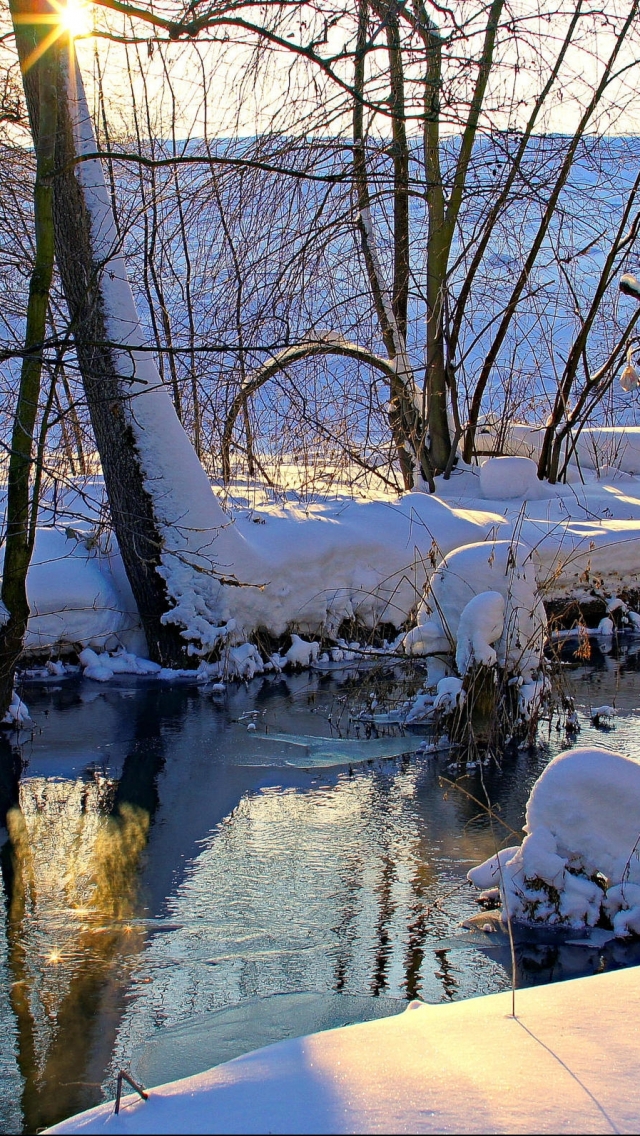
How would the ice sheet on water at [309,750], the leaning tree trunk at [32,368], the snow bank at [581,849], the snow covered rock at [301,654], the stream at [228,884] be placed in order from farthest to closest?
the snow covered rock at [301,654], the ice sheet on water at [309,750], the leaning tree trunk at [32,368], the snow bank at [581,849], the stream at [228,884]

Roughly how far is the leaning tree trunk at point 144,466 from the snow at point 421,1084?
6356 mm

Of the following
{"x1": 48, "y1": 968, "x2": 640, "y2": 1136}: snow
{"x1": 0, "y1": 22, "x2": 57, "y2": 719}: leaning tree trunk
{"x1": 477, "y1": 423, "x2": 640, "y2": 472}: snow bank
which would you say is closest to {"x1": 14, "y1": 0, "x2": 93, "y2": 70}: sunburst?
{"x1": 0, "y1": 22, "x2": 57, "y2": 719}: leaning tree trunk

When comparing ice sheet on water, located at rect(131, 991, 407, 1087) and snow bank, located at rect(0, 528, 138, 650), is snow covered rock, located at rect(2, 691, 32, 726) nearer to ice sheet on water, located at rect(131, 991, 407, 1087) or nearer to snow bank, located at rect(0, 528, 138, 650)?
snow bank, located at rect(0, 528, 138, 650)

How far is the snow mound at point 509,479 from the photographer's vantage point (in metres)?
12.8

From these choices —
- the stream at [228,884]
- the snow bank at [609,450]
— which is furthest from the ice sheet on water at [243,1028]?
the snow bank at [609,450]

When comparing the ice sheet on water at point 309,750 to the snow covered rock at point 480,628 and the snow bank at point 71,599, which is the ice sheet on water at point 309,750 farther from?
the snow bank at point 71,599

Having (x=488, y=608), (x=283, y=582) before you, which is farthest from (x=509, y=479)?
(x=488, y=608)

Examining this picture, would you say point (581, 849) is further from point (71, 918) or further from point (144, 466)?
point (144, 466)

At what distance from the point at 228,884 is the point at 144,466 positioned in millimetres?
5181

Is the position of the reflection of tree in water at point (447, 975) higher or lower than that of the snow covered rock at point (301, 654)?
lower

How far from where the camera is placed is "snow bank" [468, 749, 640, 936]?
4.52 metres

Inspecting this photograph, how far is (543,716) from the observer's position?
7617mm

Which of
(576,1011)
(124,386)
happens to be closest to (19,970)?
(576,1011)

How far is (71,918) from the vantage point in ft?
15.5
